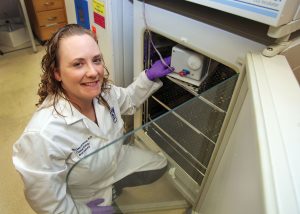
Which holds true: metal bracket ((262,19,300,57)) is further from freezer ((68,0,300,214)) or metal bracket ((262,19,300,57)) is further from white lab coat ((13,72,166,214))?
white lab coat ((13,72,166,214))

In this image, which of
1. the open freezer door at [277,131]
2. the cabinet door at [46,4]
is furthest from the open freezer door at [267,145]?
the cabinet door at [46,4]

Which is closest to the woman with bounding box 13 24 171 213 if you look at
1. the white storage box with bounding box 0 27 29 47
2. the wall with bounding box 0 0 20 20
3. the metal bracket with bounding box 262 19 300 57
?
the metal bracket with bounding box 262 19 300 57

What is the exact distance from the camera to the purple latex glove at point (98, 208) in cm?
99

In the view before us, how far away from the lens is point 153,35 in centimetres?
132

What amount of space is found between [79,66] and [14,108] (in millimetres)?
1731

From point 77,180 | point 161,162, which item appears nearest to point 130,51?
point 161,162

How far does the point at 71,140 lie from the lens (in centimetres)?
93

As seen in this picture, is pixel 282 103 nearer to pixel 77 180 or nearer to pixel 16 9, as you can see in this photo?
pixel 77 180

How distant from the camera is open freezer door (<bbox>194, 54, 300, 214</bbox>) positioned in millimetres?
350

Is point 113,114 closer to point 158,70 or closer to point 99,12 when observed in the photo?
point 158,70

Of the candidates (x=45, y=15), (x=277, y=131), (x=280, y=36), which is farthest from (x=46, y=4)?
(x=277, y=131)

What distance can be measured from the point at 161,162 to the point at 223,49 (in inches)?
22.9

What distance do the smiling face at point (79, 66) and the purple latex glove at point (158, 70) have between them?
1.26 ft

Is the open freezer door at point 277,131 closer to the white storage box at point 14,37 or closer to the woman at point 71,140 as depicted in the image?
the woman at point 71,140
